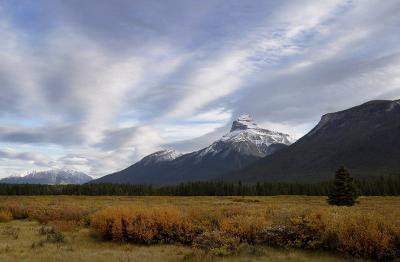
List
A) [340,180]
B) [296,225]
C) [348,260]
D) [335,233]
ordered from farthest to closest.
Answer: [340,180], [296,225], [335,233], [348,260]

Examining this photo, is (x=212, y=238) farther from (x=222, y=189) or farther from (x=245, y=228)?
(x=222, y=189)

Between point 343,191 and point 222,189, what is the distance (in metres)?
82.5

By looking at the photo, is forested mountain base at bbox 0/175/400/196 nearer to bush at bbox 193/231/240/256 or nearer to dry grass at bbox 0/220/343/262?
bush at bbox 193/231/240/256

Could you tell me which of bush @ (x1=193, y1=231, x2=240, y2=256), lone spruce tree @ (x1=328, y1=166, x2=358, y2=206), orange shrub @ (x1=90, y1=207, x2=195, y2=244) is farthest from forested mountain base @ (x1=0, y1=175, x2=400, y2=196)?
bush @ (x1=193, y1=231, x2=240, y2=256)

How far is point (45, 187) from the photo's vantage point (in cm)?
16100

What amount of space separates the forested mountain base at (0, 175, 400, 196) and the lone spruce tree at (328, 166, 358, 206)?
49.3 metres

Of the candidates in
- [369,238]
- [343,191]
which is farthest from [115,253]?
[343,191]

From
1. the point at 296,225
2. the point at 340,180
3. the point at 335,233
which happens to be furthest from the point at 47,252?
the point at 340,180

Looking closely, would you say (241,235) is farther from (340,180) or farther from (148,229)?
(340,180)

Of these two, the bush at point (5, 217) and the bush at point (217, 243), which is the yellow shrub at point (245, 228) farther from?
the bush at point (5, 217)

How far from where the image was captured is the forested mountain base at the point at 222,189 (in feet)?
369

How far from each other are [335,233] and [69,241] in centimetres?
1134

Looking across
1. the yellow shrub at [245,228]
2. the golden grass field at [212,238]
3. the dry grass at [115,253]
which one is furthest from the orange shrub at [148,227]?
the yellow shrub at [245,228]

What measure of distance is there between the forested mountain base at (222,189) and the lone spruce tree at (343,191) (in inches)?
1941
